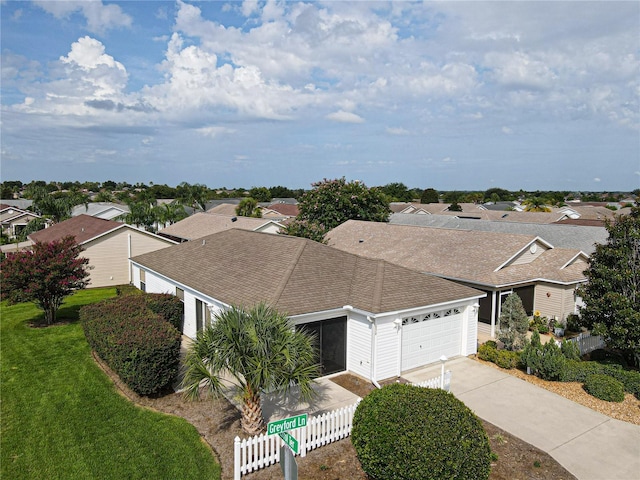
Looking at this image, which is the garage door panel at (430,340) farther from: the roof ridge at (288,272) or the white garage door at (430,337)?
the roof ridge at (288,272)

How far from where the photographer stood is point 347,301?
1454 cm

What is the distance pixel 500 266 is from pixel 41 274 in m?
20.6

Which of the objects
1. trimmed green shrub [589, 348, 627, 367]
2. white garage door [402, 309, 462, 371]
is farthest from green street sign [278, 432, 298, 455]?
trimmed green shrub [589, 348, 627, 367]

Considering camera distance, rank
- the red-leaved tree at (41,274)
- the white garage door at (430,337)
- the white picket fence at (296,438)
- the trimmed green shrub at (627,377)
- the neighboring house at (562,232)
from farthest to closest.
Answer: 1. the neighboring house at (562,232)
2. the red-leaved tree at (41,274)
3. the white garage door at (430,337)
4. the trimmed green shrub at (627,377)
5. the white picket fence at (296,438)

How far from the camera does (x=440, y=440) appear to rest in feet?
25.6

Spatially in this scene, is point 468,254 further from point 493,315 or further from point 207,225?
point 207,225

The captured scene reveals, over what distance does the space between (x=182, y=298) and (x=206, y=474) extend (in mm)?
11190

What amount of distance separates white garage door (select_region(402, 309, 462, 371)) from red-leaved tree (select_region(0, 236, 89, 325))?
14965mm

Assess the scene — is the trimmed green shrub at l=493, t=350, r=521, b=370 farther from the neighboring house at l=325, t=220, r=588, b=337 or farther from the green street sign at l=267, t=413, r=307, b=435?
the green street sign at l=267, t=413, r=307, b=435

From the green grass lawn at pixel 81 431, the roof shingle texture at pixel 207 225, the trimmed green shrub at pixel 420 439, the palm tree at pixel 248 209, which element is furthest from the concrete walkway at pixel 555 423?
the palm tree at pixel 248 209

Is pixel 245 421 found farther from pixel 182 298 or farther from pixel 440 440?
pixel 182 298

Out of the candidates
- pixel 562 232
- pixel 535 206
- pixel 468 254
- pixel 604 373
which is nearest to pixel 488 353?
pixel 604 373

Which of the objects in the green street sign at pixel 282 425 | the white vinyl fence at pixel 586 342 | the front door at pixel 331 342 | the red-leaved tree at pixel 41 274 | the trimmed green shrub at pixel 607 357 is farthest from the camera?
the red-leaved tree at pixel 41 274

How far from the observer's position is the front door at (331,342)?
555 inches
